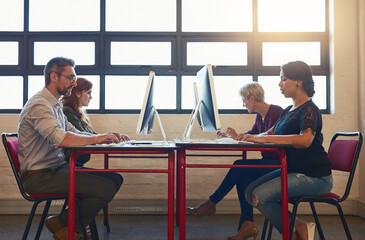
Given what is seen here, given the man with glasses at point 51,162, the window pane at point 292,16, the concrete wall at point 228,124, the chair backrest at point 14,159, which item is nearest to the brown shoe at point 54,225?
the man with glasses at point 51,162

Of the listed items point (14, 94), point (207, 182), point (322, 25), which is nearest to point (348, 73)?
point (322, 25)

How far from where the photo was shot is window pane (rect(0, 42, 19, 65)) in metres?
3.73

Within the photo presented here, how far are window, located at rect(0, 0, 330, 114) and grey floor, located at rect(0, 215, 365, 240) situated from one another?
0.99 metres

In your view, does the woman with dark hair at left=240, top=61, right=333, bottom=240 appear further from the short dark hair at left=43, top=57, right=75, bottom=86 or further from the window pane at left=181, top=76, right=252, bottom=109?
the window pane at left=181, top=76, right=252, bottom=109

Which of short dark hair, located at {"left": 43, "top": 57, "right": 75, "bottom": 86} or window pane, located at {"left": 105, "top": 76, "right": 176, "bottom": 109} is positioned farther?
window pane, located at {"left": 105, "top": 76, "right": 176, "bottom": 109}

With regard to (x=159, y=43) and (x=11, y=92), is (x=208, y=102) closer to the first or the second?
(x=159, y=43)

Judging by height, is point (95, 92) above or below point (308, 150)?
above

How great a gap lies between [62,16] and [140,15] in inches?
28.5

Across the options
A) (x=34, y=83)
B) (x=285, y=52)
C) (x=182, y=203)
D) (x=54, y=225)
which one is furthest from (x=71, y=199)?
(x=285, y=52)

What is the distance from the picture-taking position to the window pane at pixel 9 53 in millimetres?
3734

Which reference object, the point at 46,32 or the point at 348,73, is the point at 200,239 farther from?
the point at 46,32

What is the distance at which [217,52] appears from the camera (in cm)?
374

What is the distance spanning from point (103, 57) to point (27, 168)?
5.79 feet

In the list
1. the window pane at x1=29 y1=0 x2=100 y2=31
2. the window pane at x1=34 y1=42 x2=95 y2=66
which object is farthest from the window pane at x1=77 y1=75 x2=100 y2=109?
the window pane at x1=29 y1=0 x2=100 y2=31
